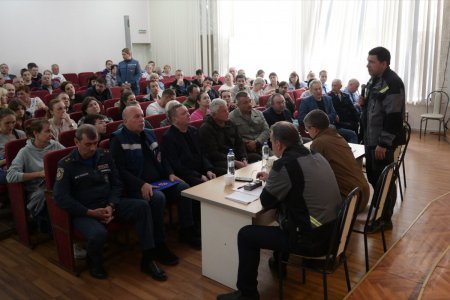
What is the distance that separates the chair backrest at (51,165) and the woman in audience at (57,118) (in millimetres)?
1185

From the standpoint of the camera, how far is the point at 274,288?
2.83 m

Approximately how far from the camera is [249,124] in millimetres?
4727

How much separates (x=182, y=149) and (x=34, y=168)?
1.27m

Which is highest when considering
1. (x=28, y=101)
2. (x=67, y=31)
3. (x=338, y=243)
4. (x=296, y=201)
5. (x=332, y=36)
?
(x=67, y=31)

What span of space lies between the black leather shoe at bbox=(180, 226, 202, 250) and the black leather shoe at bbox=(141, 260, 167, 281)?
1.59 ft

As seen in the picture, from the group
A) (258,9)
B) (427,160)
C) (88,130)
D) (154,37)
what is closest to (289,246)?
(88,130)

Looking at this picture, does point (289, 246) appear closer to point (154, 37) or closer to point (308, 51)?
point (308, 51)

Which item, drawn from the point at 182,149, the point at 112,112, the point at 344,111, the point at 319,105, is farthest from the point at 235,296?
the point at 344,111

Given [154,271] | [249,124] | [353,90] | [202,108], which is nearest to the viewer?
[154,271]

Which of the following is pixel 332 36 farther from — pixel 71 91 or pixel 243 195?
pixel 243 195

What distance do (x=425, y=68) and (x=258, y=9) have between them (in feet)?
14.3

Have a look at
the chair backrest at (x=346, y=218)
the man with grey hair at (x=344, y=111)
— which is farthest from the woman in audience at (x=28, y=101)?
the chair backrest at (x=346, y=218)

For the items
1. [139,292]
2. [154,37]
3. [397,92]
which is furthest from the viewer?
[154,37]

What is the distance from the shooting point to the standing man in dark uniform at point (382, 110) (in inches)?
A: 132
